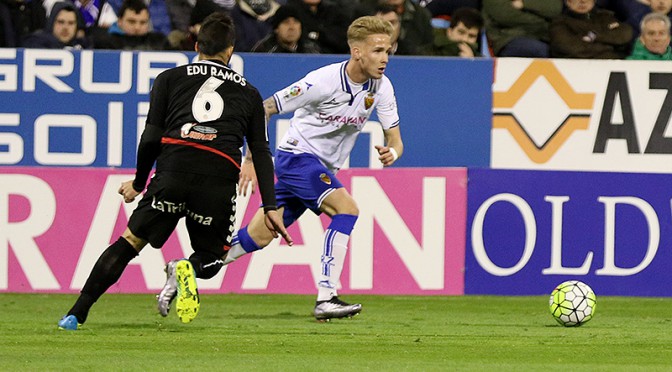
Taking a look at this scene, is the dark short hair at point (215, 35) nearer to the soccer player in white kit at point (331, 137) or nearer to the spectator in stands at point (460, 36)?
the soccer player in white kit at point (331, 137)

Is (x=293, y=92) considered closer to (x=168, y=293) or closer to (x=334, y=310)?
(x=334, y=310)

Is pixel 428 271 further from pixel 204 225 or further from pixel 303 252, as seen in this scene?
pixel 204 225

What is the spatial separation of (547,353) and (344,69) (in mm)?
3032

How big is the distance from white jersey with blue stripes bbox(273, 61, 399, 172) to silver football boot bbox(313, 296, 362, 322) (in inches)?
42.0

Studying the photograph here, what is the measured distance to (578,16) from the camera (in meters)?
14.7

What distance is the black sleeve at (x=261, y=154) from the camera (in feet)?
28.1

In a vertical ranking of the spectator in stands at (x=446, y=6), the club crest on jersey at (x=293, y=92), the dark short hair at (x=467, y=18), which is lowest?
the club crest on jersey at (x=293, y=92)

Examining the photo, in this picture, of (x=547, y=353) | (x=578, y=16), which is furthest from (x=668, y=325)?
(x=578, y=16)

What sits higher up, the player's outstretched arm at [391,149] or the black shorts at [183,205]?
the player's outstretched arm at [391,149]

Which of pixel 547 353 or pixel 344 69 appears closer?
pixel 547 353

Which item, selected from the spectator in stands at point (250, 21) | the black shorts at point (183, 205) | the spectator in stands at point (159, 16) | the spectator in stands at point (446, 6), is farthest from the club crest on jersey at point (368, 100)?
the spectator in stands at point (446, 6)

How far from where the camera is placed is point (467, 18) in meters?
14.4

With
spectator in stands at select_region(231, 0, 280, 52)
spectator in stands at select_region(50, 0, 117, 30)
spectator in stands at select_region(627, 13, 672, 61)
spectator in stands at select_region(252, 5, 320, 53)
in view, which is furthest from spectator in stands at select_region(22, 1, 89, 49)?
spectator in stands at select_region(627, 13, 672, 61)

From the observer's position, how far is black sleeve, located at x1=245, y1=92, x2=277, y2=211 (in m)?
8.58
